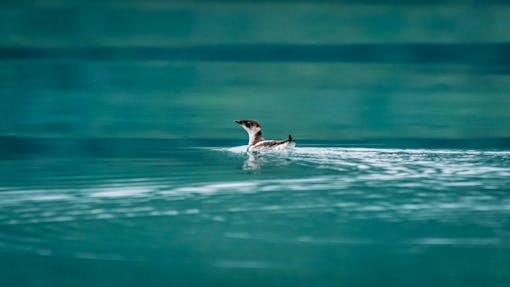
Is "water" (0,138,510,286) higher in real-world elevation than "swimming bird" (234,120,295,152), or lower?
lower

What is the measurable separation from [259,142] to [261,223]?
319 inches

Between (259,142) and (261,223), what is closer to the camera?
(261,223)

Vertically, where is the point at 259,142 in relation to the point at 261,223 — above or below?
above

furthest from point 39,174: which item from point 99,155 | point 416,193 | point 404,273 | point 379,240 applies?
point 404,273

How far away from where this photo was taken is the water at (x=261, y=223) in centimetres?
739

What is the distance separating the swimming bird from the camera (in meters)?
16.4

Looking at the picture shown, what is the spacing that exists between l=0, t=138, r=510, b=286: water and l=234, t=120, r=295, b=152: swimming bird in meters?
1.65

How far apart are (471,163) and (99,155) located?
6.34 m

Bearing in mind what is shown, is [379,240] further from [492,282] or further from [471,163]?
[471,163]

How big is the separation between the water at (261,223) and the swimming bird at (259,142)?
1.65 metres

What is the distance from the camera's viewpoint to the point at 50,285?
7027 mm

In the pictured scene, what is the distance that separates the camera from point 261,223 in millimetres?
9156

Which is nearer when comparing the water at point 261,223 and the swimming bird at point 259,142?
the water at point 261,223

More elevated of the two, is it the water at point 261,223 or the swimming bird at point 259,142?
the swimming bird at point 259,142
